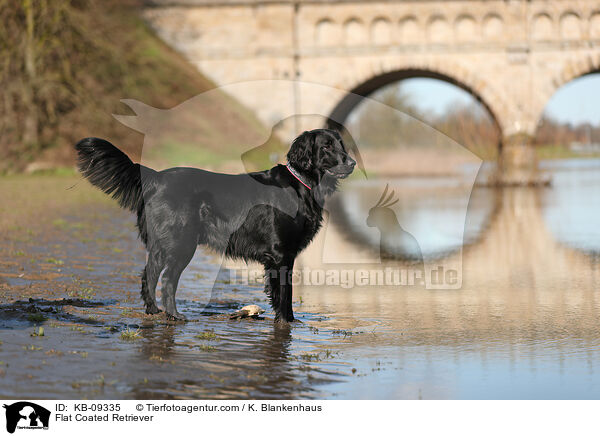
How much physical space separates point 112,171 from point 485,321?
3385 millimetres

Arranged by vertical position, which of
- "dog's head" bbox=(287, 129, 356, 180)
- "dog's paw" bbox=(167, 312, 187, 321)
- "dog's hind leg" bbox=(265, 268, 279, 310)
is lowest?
"dog's paw" bbox=(167, 312, 187, 321)

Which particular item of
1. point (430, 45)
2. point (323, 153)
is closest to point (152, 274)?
point (323, 153)

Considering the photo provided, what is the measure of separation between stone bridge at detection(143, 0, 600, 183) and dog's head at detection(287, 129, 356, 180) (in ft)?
117

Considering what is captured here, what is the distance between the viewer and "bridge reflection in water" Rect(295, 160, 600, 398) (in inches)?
227

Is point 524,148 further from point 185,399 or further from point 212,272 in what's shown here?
point 185,399

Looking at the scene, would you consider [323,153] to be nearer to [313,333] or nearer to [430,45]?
[313,333]

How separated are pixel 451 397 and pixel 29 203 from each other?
1805 cm

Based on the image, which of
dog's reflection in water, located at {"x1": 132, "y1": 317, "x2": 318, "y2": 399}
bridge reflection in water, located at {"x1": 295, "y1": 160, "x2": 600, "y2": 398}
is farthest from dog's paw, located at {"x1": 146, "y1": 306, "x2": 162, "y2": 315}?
bridge reflection in water, located at {"x1": 295, "y1": 160, "x2": 600, "y2": 398}

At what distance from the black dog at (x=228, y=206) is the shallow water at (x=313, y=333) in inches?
19.3

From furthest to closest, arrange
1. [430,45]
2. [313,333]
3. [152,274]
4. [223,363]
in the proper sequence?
[430,45], [152,274], [313,333], [223,363]

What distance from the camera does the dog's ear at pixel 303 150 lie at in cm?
759

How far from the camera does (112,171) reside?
770 cm
